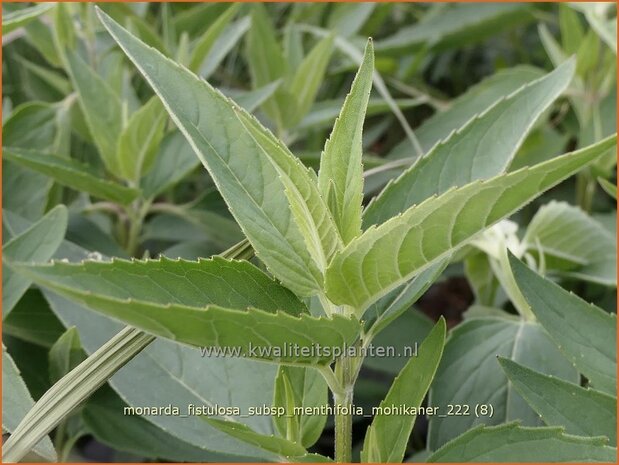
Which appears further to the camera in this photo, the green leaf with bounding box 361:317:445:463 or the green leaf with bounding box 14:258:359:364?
the green leaf with bounding box 361:317:445:463

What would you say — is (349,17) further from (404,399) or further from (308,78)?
(404,399)

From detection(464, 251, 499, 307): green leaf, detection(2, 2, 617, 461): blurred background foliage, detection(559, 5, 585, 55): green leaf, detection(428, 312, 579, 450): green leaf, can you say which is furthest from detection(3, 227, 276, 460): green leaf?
detection(559, 5, 585, 55): green leaf

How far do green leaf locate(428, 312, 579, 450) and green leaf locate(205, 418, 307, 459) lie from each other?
0.13 metres

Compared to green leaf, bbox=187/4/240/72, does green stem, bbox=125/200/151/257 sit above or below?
below

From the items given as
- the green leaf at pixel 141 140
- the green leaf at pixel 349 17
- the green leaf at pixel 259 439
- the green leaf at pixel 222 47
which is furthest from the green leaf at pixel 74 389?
the green leaf at pixel 349 17

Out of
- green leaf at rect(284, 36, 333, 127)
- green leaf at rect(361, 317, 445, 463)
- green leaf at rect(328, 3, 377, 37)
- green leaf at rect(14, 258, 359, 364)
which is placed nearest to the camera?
green leaf at rect(14, 258, 359, 364)

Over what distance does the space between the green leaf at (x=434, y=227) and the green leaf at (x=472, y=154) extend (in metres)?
0.08

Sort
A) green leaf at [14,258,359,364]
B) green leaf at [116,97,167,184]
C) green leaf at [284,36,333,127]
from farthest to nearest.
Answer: green leaf at [284,36,333,127] < green leaf at [116,97,167,184] < green leaf at [14,258,359,364]

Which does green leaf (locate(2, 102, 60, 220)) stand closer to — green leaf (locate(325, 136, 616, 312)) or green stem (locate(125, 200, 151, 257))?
green stem (locate(125, 200, 151, 257))

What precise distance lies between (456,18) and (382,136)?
0.54ft

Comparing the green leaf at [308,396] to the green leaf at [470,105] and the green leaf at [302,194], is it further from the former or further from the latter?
the green leaf at [470,105]

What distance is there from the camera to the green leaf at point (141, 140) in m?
0.59

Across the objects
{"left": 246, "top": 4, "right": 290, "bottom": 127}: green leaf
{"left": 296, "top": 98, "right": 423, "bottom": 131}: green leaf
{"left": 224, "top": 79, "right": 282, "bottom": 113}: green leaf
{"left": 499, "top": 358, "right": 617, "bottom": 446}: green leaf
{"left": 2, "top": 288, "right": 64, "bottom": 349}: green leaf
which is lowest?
{"left": 2, "top": 288, "right": 64, "bottom": 349}: green leaf

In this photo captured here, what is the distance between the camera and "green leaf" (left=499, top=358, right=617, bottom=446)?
1.32ft
